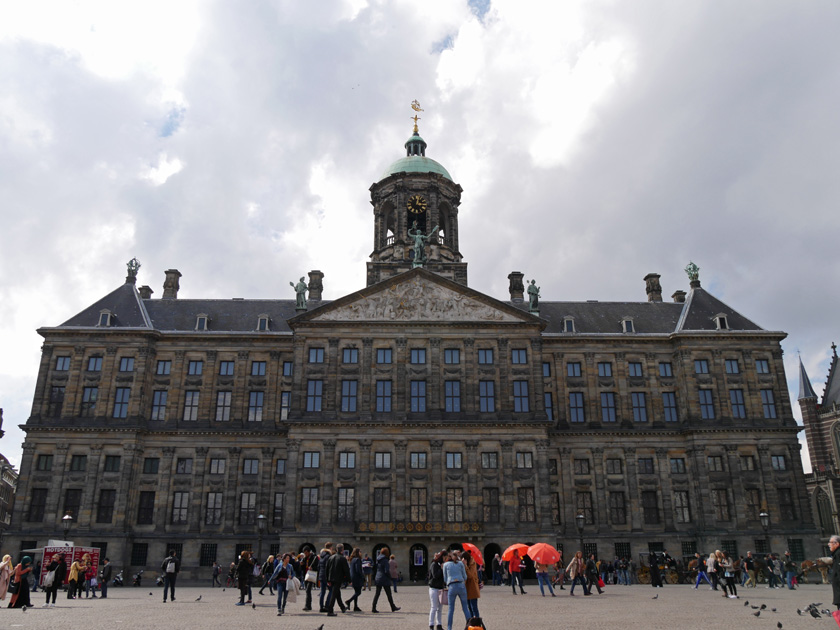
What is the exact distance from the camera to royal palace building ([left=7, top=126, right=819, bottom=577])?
156 feet

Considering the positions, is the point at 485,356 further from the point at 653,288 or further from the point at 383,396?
the point at 653,288

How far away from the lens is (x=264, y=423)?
52.5 meters

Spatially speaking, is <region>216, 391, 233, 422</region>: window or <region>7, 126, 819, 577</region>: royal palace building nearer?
<region>7, 126, 819, 577</region>: royal palace building

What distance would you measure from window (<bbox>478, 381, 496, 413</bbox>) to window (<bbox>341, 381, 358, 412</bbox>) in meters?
8.82

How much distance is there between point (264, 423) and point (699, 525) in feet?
106

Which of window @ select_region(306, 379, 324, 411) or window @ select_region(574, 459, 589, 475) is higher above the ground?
window @ select_region(306, 379, 324, 411)

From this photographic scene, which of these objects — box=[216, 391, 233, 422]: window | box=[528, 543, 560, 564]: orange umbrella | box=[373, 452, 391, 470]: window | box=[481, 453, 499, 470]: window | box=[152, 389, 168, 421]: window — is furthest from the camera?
box=[216, 391, 233, 422]: window

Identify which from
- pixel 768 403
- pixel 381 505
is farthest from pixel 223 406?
pixel 768 403

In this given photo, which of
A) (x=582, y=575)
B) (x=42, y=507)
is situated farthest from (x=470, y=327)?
(x=42, y=507)

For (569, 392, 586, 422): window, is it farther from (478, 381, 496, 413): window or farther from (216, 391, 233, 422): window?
(216, 391, 233, 422): window


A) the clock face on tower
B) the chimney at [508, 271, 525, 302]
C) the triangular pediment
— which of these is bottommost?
the triangular pediment

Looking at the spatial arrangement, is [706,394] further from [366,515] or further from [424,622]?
[424,622]

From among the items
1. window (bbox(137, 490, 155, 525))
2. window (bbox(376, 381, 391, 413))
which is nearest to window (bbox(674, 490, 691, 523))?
window (bbox(376, 381, 391, 413))

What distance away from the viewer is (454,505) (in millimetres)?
47312
